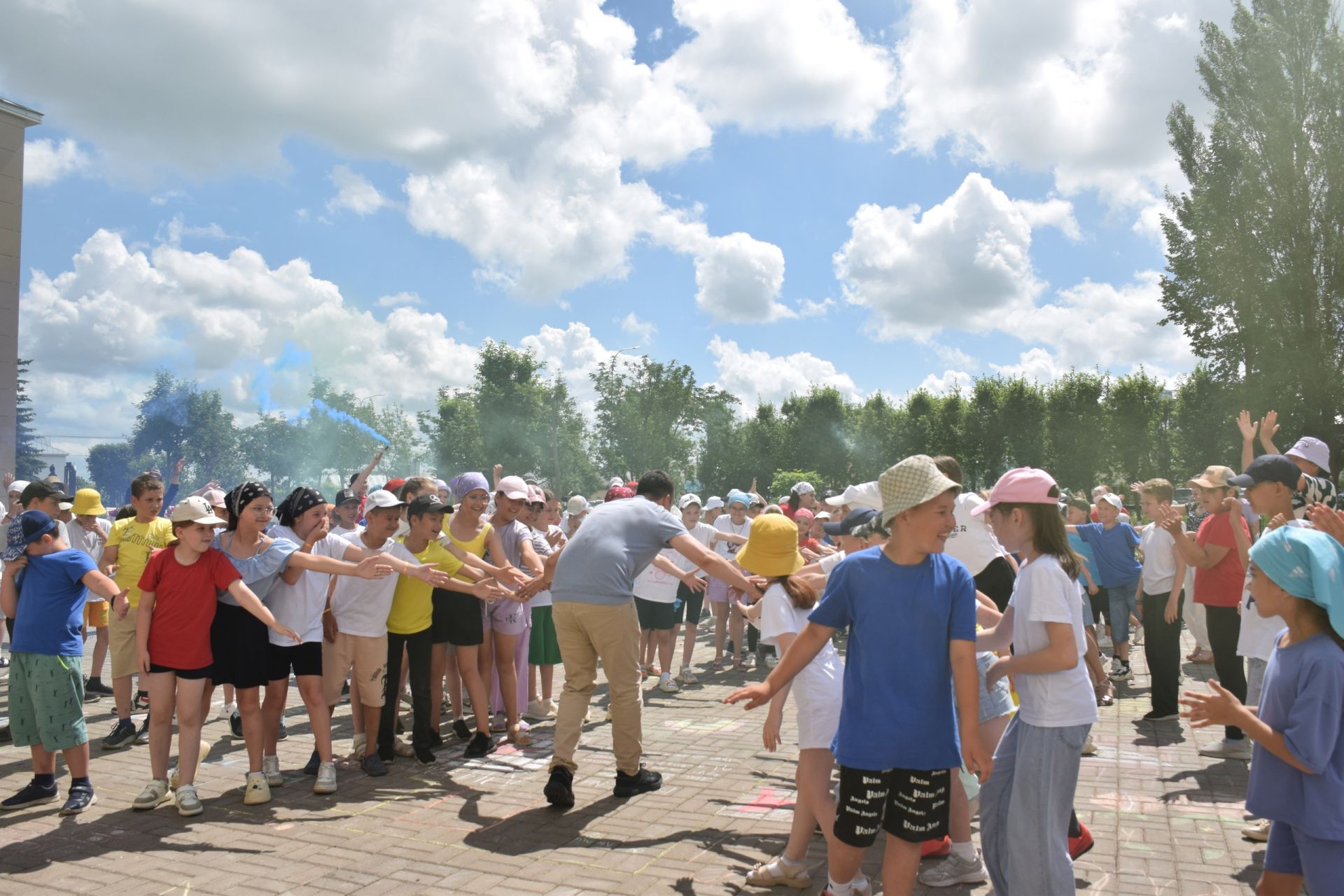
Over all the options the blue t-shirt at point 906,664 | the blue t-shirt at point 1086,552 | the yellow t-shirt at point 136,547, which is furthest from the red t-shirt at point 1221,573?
the yellow t-shirt at point 136,547

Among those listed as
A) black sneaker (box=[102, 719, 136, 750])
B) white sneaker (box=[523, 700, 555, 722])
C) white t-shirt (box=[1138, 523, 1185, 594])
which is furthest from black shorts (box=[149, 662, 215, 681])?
white t-shirt (box=[1138, 523, 1185, 594])

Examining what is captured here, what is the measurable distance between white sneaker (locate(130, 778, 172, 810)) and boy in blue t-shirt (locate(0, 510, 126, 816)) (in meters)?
0.32

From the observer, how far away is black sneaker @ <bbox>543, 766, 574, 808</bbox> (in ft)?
17.0

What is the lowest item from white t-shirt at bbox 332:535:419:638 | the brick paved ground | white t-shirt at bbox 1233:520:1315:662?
the brick paved ground

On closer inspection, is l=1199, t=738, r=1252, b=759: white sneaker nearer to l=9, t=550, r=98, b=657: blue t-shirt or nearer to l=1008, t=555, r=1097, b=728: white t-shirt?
l=1008, t=555, r=1097, b=728: white t-shirt

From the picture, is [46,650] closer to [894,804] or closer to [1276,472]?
[894,804]

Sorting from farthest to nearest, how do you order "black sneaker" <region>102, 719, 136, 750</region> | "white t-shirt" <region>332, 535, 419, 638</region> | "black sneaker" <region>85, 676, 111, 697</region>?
1. "black sneaker" <region>85, 676, 111, 697</region>
2. "black sneaker" <region>102, 719, 136, 750</region>
3. "white t-shirt" <region>332, 535, 419, 638</region>

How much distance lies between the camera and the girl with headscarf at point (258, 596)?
17.7 feet

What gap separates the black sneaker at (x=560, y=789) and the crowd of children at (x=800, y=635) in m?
0.02

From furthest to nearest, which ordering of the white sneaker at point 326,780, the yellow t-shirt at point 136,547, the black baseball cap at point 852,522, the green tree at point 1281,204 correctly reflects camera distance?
1. the green tree at point 1281,204
2. the yellow t-shirt at point 136,547
3. the white sneaker at point 326,780
4. the black baseball cap at point 852,522

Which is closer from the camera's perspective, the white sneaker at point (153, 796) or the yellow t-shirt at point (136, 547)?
the white sneaker at point (153, 796)

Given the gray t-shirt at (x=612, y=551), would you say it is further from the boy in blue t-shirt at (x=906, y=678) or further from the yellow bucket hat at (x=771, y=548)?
the boy in blue t-shirt at (x=906, y=678)

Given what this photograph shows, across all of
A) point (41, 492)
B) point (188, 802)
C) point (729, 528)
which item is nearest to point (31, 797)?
point (188, 802)

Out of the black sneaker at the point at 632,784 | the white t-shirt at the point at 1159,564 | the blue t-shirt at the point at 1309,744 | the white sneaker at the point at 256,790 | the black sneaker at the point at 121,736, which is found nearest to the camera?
the blue t-shirt at the point at 1309,744
